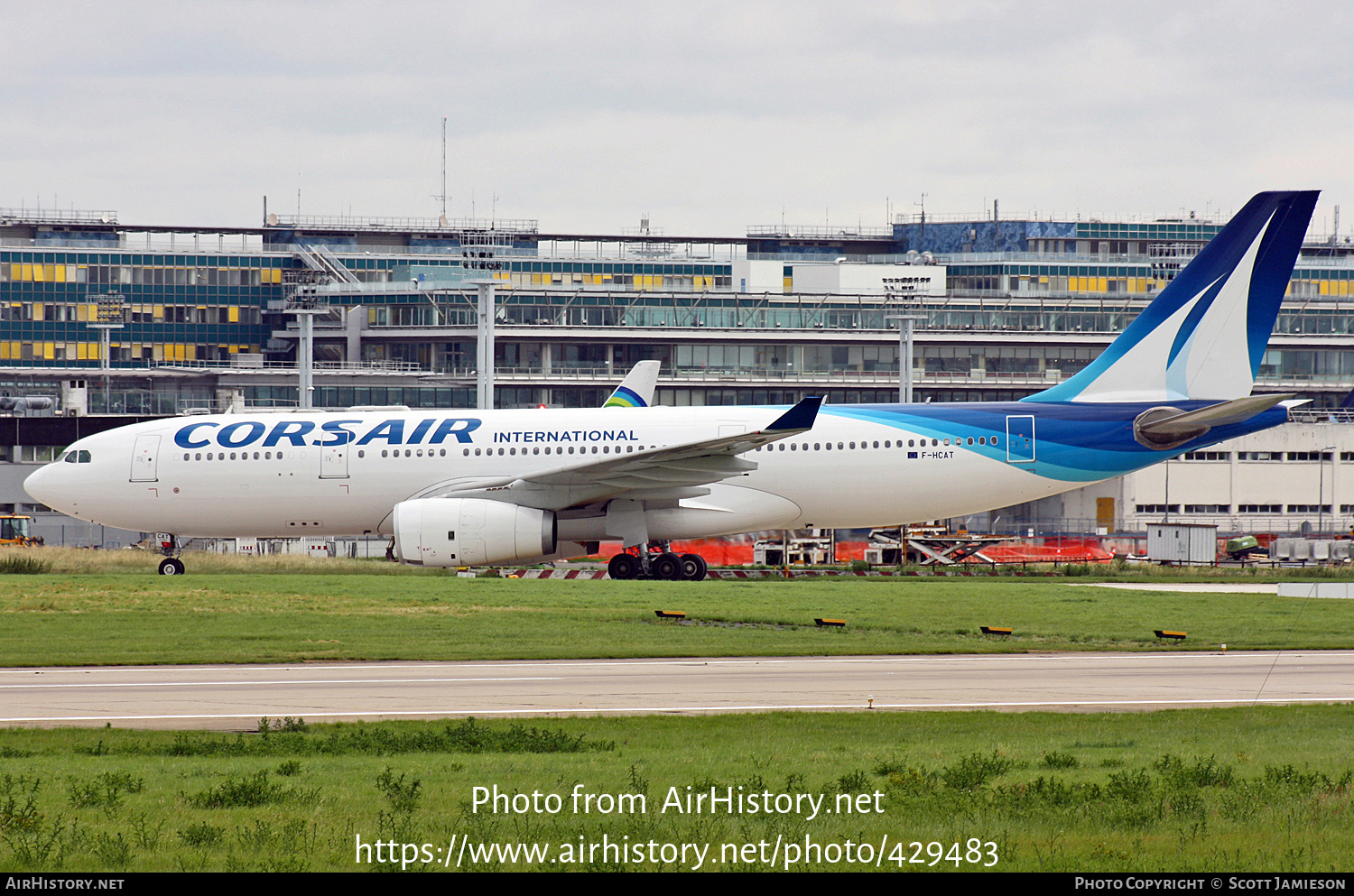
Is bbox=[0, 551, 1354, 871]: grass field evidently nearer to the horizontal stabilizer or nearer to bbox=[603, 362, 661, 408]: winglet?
the horizontal stabilizer

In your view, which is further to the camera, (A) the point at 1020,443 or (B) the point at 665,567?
(B) the point at 665,567

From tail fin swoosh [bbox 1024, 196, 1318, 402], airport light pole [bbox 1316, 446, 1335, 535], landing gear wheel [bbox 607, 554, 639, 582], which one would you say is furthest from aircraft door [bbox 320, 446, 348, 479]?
airport light pole [bbox 1316, 446, 1335, 535]

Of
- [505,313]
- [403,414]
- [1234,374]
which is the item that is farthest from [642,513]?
[505,313]

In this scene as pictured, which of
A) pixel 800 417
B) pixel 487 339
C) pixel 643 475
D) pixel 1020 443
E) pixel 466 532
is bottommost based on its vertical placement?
pixel 466 532

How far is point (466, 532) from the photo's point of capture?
32750 millimetres

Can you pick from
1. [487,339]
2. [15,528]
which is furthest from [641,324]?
[15,528]

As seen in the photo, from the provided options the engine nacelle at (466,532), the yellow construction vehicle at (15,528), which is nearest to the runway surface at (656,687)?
the engine nacelle at (466,532)

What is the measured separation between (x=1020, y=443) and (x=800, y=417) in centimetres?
635

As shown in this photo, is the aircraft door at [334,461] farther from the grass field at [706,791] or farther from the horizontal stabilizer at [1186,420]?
the grass field at [706,791]

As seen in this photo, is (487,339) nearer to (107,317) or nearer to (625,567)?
(625,567)

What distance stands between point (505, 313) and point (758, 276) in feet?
87.5

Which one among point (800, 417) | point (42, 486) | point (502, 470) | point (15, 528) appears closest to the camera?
point (800, 417)

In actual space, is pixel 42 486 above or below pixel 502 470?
below

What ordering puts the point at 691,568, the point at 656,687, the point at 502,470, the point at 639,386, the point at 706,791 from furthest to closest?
the point at 639,386
the point at 691,568
the point at 502,470
the point at 656,687
the point at 706,791
